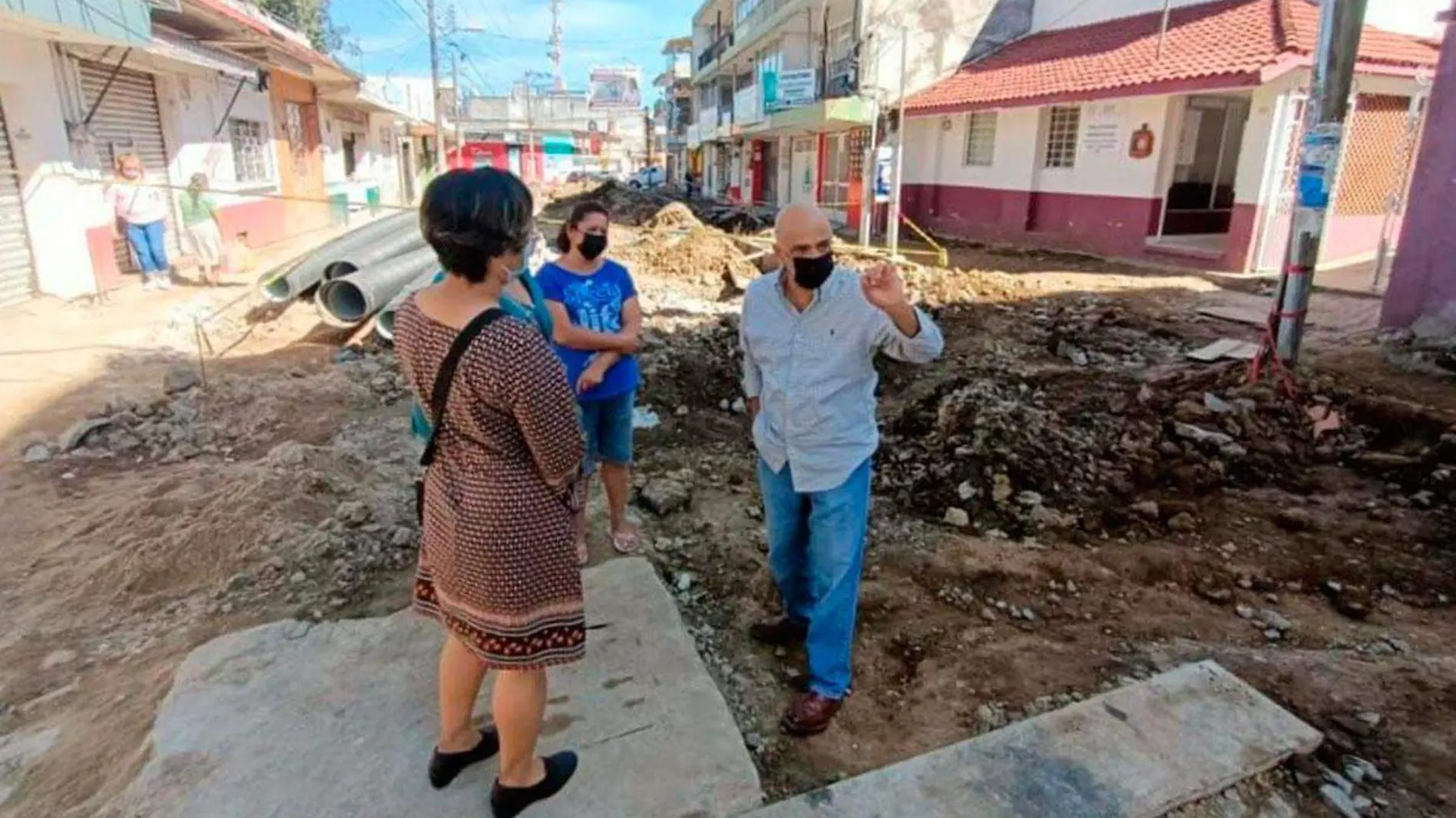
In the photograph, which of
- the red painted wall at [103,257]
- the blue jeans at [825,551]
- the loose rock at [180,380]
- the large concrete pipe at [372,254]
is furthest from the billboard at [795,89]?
the blue jeans at [825,551]

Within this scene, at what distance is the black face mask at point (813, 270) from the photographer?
2279 millimetres

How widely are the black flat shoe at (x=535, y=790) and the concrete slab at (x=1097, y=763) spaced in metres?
0.51

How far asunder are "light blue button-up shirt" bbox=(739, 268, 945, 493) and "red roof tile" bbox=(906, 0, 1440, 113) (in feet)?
37.1

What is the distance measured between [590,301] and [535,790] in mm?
1710

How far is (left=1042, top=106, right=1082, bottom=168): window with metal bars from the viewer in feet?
48.7

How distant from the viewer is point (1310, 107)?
614cm

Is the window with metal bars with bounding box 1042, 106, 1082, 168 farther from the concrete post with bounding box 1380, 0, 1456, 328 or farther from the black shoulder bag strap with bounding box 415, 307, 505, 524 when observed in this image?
the black shoulder bag strap with bounding box 415, 307, 505, 524

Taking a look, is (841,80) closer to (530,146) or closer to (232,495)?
(232,495)

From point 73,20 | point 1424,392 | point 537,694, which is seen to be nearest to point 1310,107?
point 1424,392

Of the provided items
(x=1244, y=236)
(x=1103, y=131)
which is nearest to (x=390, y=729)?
(x=1244, y=236)

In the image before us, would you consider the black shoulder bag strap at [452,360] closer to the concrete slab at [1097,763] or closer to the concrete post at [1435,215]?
the concrete slab at [1097,763]

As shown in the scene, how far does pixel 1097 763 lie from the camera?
2.26 meters

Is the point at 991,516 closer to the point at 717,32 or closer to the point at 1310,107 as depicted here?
the point at 1310,107

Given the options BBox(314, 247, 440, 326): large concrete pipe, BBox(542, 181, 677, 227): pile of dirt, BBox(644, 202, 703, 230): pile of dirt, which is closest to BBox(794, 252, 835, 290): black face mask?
BBox(314, 247, 440, 326): large concrete pipe
